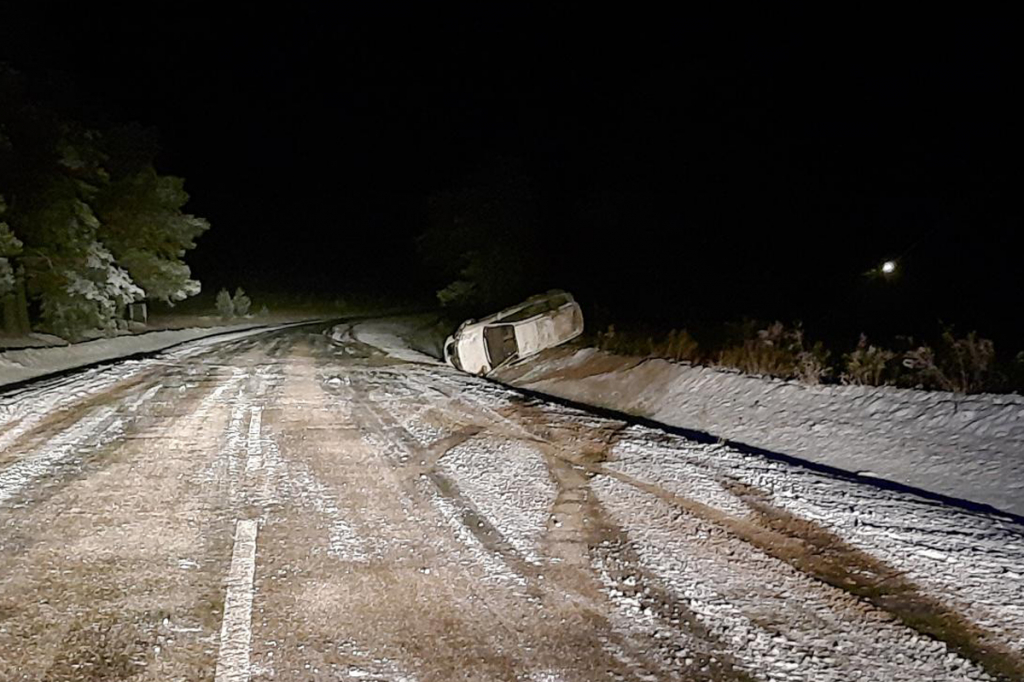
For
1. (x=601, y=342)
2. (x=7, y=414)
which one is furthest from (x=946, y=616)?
(x=601, y=342)

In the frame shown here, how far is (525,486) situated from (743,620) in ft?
9.47

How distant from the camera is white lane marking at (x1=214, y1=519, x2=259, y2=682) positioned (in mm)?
3461

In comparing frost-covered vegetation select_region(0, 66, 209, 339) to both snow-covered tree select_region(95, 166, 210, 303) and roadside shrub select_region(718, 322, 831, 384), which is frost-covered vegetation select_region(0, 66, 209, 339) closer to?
snow-covered tree select_region(95, 166, 210, 303)

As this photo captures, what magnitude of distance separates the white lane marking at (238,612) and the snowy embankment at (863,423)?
5903 mm

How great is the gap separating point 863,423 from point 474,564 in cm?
550

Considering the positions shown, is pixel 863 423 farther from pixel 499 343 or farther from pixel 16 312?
pixel 16 312

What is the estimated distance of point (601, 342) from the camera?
1627 cm

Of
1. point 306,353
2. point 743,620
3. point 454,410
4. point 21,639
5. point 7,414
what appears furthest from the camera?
point 306,353

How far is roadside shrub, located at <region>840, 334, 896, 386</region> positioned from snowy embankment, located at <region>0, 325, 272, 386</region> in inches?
584

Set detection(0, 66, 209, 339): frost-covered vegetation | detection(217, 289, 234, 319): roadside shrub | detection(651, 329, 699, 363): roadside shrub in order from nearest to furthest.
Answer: detection(651, 329, 699, 363): roadside shrub < detection(0, 66, 209, 339): frost-covered vegetation < detection(217, 289, 234, 319): roadside shrub

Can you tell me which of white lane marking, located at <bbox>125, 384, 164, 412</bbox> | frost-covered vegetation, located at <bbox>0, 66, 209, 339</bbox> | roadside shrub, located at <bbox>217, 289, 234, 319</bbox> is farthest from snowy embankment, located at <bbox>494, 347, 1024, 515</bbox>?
roadside shrub, located at <bbox>217, 289, 234, 319</bbox>

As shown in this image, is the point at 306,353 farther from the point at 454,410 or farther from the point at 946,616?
the point at 946,616

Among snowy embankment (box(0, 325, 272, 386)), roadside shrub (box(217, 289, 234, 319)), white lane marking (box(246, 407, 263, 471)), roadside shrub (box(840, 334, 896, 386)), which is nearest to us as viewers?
white lane marking (box(246, 407, 263, 471))

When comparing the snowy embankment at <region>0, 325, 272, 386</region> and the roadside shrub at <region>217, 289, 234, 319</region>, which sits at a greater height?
the roadside shrub at <region>217, 289, 234, 319</region>
